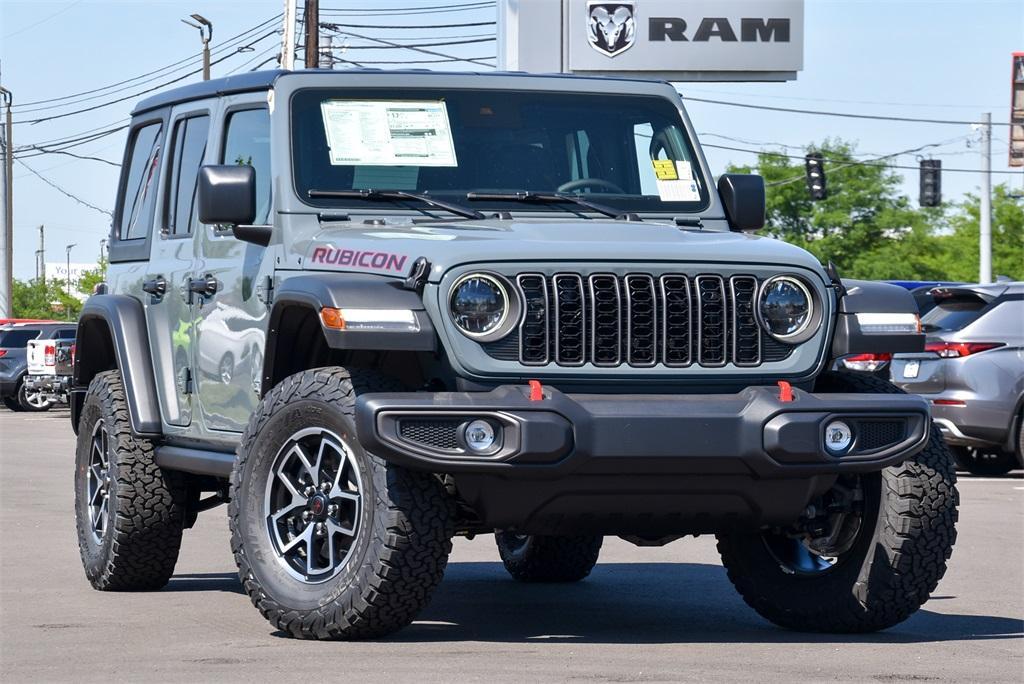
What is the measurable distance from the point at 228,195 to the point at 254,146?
2.51 ft

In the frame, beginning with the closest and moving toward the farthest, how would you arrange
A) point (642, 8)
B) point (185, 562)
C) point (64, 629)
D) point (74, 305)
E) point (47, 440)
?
point (64, 629)
point (185, 562)
point (47, 440)
point (642, 8)
point (74, 305)

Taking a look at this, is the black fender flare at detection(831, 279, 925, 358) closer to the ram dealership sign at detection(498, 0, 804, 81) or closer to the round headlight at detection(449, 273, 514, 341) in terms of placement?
the round headlight at detection(449, 273, 514, 341)

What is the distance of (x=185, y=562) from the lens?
35.4 ft

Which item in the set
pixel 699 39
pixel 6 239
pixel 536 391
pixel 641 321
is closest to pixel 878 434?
pixel 641 321

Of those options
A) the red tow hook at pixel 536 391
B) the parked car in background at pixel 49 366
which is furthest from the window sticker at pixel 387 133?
the parked car in background at pixel 49 366

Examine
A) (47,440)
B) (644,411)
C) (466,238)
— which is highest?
(466,238)

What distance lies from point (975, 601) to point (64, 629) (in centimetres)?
416

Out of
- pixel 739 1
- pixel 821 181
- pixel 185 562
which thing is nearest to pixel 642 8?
pixel 739 1

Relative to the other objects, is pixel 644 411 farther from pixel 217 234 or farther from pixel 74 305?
pixel 74 305

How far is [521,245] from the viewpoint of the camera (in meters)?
6.97

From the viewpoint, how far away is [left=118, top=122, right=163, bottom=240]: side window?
959cm

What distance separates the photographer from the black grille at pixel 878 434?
6961 millimetres

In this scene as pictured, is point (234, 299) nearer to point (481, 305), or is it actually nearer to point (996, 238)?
point (481, 305)

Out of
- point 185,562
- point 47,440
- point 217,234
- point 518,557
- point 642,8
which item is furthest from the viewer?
point 642,8
